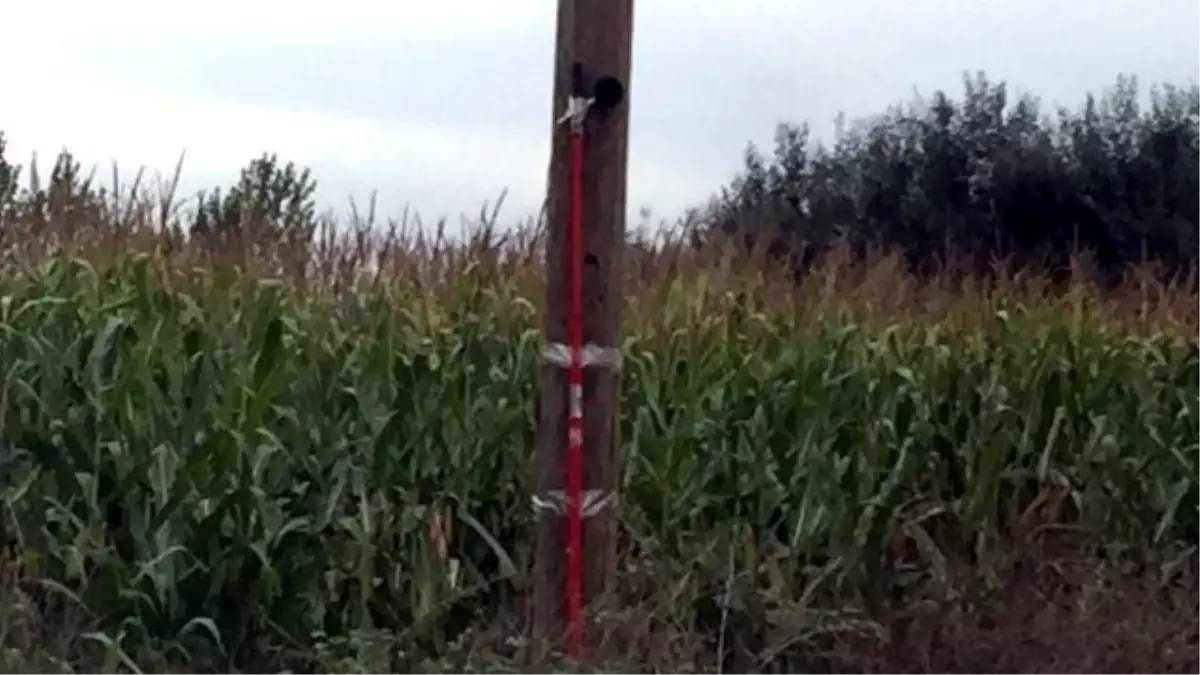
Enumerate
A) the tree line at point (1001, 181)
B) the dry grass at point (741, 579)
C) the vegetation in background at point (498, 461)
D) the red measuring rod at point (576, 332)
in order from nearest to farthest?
the red measuring rod at point (576, 332), the dry grass at point (741, 579), the vegetation in background at point (498, 461), the tree line at point (1001, 181)

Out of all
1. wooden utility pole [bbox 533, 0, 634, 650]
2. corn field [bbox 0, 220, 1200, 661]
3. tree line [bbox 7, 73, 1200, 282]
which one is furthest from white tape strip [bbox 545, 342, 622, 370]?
tree line [bbox 7, 73, 1200, 282]

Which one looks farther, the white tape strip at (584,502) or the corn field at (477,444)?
the corn field at (477,444)

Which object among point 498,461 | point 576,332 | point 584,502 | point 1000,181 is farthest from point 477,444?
point 1000,181

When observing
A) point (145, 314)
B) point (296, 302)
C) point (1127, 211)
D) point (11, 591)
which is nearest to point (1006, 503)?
point (296, 302)

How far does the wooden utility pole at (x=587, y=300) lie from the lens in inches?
245

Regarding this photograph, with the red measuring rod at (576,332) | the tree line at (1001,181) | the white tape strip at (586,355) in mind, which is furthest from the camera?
the tree line at (1001,181)

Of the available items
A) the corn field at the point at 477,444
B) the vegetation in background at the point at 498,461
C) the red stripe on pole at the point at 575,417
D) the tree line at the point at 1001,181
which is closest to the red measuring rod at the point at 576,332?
the red stripe on pole at the point at 575,417

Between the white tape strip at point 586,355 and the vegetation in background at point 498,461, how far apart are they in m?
0.75

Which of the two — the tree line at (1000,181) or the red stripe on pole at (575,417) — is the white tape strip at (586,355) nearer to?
the red stripe on pole at (575,417)

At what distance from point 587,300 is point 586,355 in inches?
6.5

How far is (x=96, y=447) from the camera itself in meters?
7.45

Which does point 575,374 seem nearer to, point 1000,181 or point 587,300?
point 587,300

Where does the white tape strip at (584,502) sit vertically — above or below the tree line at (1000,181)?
below

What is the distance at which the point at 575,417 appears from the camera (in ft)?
20.7
